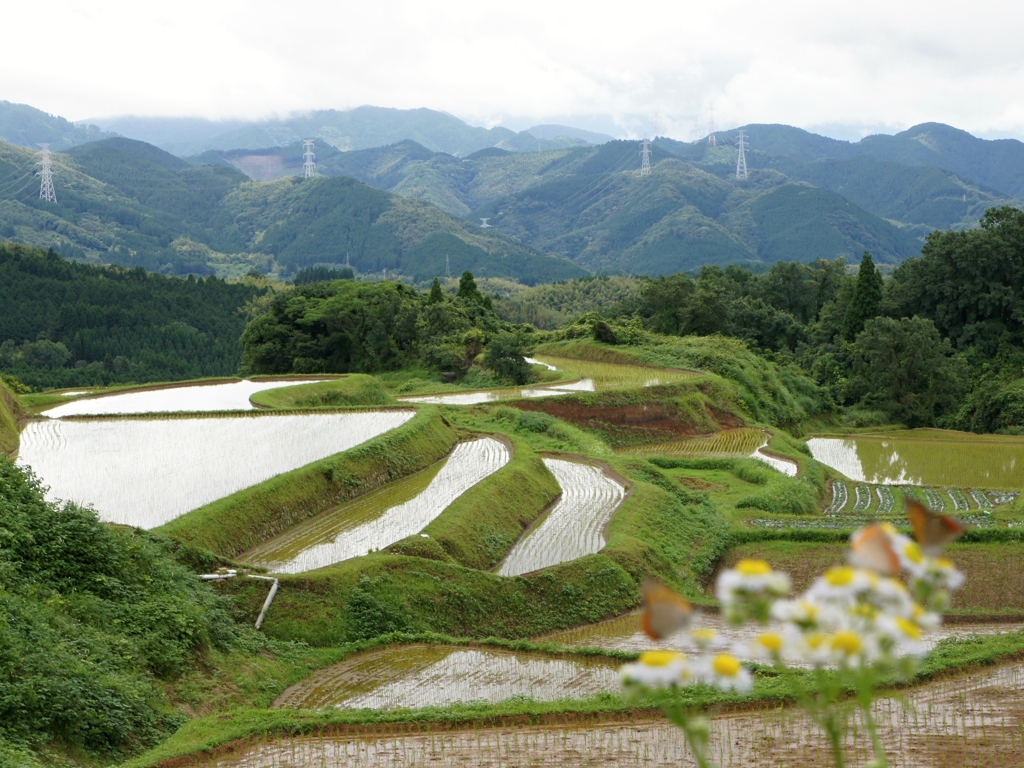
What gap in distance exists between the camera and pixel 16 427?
831 inches

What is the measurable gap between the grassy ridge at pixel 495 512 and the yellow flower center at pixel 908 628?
1345 centimetres

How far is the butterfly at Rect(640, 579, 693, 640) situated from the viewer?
2.38 metres

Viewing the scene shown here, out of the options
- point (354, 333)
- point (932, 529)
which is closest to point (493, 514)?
point (932, 529)

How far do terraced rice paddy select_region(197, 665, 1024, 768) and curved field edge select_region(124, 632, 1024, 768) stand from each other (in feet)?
0.32

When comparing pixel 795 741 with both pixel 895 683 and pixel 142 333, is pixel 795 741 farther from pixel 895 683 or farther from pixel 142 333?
pixel 142 333

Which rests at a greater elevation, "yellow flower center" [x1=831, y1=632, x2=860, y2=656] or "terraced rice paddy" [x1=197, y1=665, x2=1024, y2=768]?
"yellow flower center" [x1=831, y1=632, x2=860, y2=656]

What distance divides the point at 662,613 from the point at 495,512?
630 inches

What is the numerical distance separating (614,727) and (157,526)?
24.5 feet

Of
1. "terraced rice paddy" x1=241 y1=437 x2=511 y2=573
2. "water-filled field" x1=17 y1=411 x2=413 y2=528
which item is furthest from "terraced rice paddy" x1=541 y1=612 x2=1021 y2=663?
"water-filled field" x1=17 y1=411 x2=413 y2=528

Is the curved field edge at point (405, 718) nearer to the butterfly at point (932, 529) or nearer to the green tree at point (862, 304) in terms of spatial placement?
the butterfly at point (932, 529)

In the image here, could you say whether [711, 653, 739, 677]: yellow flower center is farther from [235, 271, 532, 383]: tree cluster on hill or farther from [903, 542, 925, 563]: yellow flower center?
[235, 271, 532, 383]: tree cluster on hill

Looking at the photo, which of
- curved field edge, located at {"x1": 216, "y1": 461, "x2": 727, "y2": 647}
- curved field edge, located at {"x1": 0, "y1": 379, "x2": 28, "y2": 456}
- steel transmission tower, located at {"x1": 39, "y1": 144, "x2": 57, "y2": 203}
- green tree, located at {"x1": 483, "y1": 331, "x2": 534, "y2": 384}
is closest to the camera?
curved field edge, located at {"x1": 216, "y1": 461, "x2": 727, "y2": 647}

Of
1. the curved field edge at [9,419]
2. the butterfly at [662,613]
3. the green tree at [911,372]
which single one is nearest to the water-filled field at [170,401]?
the curved field edge at [9,419]

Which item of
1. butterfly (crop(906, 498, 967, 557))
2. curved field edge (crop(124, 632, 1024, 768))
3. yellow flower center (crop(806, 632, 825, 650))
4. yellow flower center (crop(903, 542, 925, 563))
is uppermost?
butterfly (crop(906, 498, 967, 557))
